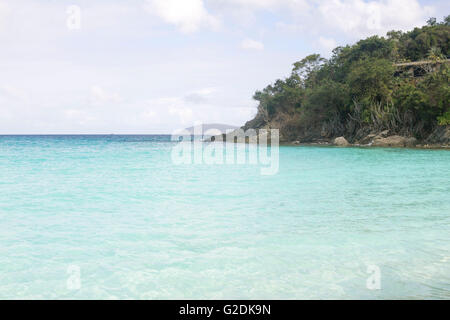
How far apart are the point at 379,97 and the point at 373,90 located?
1.40 m

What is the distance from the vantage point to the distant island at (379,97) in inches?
1335

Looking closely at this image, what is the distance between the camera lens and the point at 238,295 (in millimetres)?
4004

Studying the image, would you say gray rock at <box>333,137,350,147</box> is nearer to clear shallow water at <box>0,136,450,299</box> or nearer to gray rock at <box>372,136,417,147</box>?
gray rock at <box>372,136,417,147</box>

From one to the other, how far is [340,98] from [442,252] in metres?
38.8

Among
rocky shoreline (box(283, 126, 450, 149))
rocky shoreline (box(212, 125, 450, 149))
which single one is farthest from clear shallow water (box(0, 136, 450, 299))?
rocky shoreline (box(212, 125, 450, 149))

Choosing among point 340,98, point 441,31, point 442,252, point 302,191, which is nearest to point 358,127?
point 340,98

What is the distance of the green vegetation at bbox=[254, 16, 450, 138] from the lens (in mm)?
34459

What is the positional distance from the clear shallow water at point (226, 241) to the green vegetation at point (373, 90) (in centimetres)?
2664

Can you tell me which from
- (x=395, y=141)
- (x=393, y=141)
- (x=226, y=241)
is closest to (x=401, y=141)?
(x=395, y=141)

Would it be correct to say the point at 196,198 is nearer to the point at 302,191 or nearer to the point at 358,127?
the point at 302,191

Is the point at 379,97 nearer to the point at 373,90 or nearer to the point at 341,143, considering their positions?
the point at 373,90

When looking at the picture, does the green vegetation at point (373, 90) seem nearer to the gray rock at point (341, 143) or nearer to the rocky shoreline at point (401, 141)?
the rocky shoreline at point (401, 141)

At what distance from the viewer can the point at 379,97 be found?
38906mm
